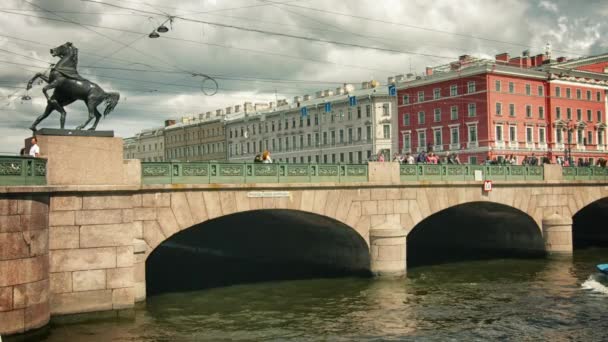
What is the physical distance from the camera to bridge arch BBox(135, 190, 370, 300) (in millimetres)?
19797

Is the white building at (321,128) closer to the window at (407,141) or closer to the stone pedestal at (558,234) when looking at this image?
the window at (407,141)

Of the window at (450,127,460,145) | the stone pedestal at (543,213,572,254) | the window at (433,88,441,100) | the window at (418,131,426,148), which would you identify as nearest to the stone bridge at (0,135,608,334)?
the stone pedestal at (543,213,572,254)

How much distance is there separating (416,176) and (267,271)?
7832 mm

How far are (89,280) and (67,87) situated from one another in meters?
5.39

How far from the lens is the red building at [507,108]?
63.7m

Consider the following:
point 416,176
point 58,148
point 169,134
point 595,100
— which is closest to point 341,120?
point 595,100

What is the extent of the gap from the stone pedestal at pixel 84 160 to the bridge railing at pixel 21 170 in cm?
70

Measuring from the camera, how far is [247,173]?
21766 mm

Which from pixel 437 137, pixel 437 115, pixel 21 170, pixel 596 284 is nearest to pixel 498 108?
pixel 437 115

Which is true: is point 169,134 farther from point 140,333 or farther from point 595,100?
point 140,333

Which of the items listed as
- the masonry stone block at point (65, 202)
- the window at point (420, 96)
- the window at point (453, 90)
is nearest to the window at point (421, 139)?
the window at point (420, 96)

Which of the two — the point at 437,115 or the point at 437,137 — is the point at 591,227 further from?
the point at 437,115

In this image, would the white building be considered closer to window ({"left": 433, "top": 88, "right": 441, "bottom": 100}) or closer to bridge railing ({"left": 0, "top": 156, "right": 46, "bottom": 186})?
window ({"left": 433, "top": 88, "right": 441, "bottom": 100})

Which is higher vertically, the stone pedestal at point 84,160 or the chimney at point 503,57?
the chimney at point 503,57
